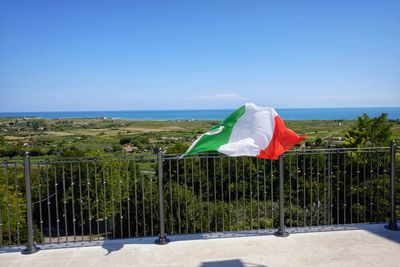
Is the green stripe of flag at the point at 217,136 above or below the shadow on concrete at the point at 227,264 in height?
above

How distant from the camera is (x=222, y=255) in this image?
4.83 m

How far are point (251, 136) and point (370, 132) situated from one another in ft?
65.3

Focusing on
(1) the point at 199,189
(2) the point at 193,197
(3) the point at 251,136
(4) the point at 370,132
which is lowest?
(1) the point at 199,189

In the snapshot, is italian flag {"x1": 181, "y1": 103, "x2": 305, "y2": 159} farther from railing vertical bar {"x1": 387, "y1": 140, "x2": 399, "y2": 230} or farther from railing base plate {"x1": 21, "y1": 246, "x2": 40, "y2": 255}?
railing base plate {"x1": 21, "y1": 246, "x2": 40, "y2": 255}

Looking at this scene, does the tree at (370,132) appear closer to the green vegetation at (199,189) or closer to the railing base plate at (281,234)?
the green vegetation at (199,189)

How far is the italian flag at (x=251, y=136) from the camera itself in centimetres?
506

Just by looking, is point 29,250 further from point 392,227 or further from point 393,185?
point 393,185

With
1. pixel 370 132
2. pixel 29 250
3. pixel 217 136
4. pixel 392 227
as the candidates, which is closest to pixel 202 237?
pixel 217 136

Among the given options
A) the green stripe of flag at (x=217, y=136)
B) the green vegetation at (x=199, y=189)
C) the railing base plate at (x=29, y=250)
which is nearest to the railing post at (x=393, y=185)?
the green vegetation at (x=199, y=189)

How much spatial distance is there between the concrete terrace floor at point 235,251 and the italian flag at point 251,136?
51.6 inches

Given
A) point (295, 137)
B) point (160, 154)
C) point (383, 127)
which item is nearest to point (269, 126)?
point (295, 137)

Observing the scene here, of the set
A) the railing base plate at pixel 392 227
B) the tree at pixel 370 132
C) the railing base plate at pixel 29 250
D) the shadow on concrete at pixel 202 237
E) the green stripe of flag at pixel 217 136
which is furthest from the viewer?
the tree at pixel 370 132

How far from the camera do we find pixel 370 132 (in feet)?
73.7

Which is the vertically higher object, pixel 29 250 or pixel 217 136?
pixel 217 136
